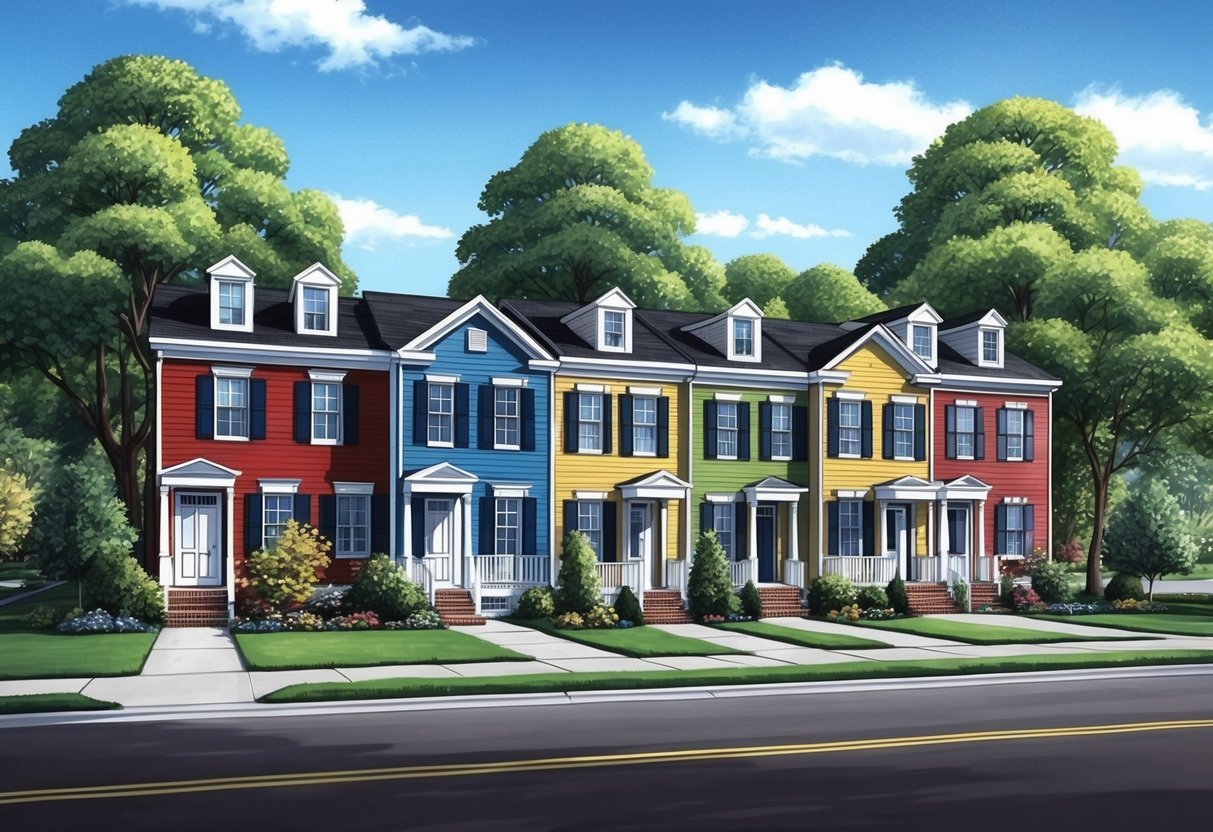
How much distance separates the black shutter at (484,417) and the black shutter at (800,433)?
997 cm

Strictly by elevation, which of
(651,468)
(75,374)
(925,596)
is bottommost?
(925,596)

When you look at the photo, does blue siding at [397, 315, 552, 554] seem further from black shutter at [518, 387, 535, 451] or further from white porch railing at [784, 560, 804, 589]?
white porch railing at [784, 560, 804, 589]

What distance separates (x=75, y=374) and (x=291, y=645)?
1096 inches

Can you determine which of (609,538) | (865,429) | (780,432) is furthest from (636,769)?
(865,429)

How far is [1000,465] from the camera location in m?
43.2

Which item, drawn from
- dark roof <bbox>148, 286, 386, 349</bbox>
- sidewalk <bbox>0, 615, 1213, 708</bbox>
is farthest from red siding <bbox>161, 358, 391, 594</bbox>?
sidewalk <bbox>0, 615, 1213, 708</bbox>

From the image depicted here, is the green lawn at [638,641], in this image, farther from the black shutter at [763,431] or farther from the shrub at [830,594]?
the black shutter at [763,431]

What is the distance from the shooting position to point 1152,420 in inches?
1805

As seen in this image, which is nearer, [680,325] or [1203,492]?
[680,325]

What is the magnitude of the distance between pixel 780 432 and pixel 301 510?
14810 mm

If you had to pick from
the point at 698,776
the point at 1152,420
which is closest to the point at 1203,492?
the point at 1152,420

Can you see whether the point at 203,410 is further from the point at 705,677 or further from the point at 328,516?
the point at 705,677

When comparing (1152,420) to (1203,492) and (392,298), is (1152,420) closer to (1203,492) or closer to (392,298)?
(392,298)

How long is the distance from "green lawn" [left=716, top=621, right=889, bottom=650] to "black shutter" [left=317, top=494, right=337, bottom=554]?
35.0 feet
